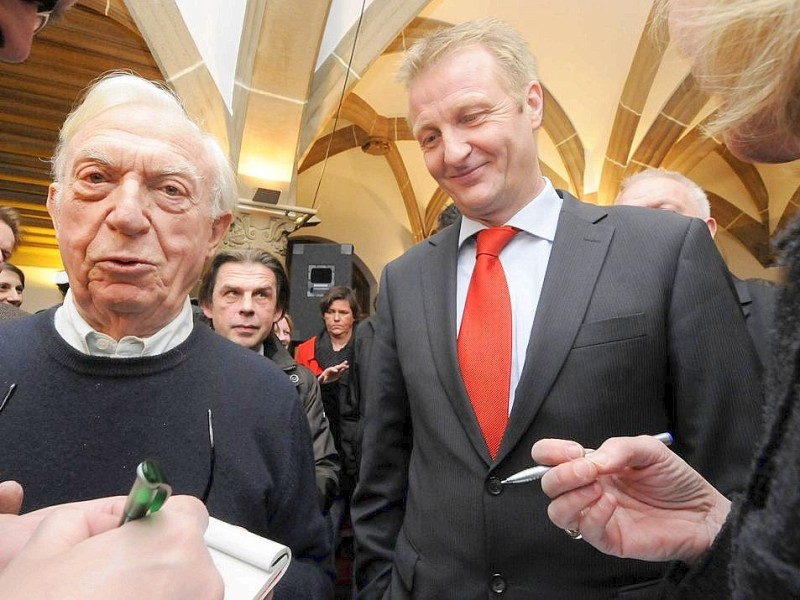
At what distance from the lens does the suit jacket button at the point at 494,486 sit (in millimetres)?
1210

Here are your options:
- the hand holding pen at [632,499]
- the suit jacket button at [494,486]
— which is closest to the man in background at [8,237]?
the suit jacket button at [494,486]

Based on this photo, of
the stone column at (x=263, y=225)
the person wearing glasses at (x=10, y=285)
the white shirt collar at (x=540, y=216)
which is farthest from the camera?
the stone column at (x=263, y=225)

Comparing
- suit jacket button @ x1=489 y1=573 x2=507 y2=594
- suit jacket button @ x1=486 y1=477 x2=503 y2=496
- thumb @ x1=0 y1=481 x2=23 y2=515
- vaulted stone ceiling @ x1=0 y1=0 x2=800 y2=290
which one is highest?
vaulted stone ceiling @ x1=0 y1=0 x2=800 y2=290

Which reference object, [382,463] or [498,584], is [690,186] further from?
[498,584]

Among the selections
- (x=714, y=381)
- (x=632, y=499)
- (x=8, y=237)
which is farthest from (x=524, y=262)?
(x=8, y=237)

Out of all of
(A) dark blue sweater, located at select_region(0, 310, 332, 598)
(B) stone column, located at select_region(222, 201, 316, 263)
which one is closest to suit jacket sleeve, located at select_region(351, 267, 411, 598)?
(A) dark blue sweater, located at select_region(0, 310, 332, 598)

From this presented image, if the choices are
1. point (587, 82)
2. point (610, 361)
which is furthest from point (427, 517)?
point (587, 82)

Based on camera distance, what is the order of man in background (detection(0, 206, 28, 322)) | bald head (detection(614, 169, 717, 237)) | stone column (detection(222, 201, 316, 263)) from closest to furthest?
bald head (detection(614, 169, 717, 237)), man in background (detection(0, 206, 28, 322)), stone column (detection(222, 201, 316, 263))

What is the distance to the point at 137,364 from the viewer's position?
3.99 ft

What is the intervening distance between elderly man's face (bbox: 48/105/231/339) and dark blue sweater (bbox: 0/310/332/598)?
0.37 feet

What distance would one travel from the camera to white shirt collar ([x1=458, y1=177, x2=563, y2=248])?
1.42m

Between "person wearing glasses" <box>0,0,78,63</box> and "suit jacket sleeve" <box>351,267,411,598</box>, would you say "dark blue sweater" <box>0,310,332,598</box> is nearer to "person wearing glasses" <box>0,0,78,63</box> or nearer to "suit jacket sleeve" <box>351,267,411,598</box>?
"suit jacket sleeve" <box>351,267,411,598</box>

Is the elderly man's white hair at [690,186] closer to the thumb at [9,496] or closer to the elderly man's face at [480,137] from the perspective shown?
the elderly man's face at [480,137]

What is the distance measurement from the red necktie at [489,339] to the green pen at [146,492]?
2.76ft
